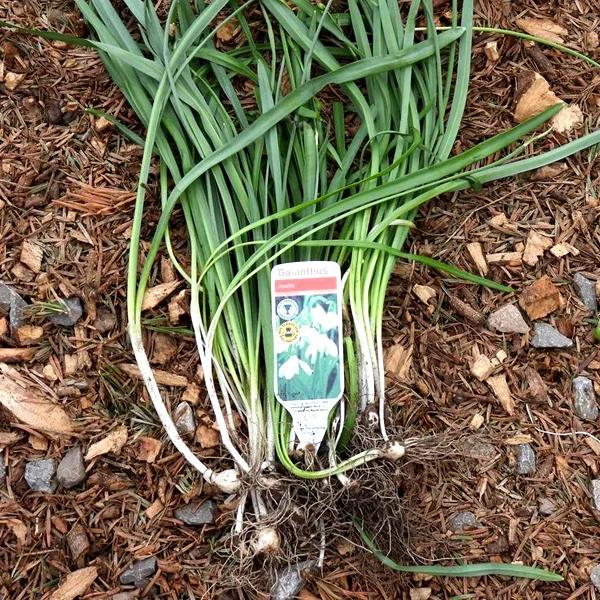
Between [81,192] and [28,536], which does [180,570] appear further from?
[81,192]

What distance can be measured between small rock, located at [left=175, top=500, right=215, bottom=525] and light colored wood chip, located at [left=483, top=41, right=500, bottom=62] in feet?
3.46

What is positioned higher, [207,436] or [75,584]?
[207,436]

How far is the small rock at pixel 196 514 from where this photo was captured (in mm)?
1213

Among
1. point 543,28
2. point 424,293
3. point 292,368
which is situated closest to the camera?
point 292,368

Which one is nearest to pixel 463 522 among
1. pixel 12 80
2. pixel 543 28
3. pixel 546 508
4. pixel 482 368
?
pixel 546 508

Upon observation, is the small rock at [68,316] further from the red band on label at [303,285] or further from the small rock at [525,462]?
the small rock at [525,462]

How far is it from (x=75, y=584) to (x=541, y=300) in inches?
39.6

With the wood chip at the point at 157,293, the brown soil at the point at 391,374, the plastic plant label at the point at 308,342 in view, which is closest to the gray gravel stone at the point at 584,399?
the brown soil at the point at 391,374

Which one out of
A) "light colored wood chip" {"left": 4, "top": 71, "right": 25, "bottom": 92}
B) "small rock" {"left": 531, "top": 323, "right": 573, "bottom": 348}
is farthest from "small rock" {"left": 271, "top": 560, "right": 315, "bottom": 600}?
"light colored wood chip" {"left": 4, "top": 71, "right": 25, "bottom": 92}

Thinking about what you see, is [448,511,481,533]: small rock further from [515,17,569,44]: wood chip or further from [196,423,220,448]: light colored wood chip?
[515,17,569,44]: wood chip

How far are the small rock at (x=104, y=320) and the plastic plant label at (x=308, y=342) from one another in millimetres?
324

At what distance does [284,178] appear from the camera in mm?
1227

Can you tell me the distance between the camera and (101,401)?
4.10 feet

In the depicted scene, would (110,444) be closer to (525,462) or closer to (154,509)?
(154,509)
